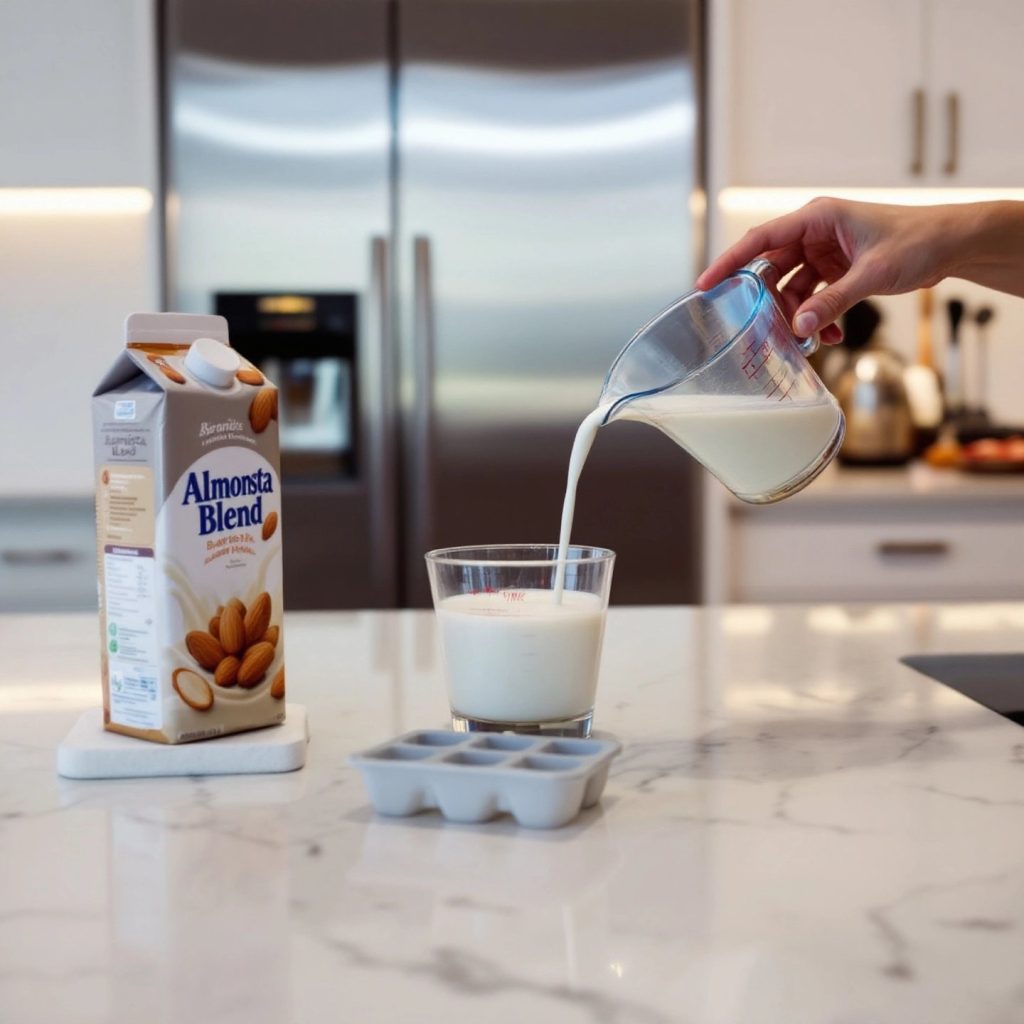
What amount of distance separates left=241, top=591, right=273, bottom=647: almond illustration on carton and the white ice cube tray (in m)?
0.14

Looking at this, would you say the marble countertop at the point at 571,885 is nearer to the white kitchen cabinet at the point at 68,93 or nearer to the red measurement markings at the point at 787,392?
the red measurement markings at the point at 787,392

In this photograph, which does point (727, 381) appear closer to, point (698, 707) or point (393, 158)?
point (698, 707)

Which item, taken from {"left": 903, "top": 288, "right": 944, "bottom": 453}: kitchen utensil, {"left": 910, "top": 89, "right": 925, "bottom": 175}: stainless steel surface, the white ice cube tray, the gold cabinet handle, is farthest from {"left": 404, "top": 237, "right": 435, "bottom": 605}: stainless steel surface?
the white ice cube tray

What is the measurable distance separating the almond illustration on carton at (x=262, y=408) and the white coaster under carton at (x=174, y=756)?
7.4 inches

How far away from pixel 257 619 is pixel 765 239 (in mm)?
614

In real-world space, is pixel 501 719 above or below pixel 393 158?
below

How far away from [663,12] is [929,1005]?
237cm

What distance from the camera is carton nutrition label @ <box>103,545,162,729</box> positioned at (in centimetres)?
73

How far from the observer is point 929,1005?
0.44 metres

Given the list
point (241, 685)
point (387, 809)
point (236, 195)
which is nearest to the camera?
point (387, 809)

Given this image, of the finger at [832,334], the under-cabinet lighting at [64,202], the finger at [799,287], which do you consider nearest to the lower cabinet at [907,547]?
the finger at [799,287]

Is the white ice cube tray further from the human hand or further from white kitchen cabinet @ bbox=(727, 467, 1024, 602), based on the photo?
white kitchen cabinet @ bbox=(727, 467, 1024, 602)

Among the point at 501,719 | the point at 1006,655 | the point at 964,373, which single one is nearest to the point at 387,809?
the point at 501,719

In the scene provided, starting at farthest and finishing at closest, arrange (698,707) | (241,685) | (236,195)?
(236,195)
(698,707)
(241,685)
